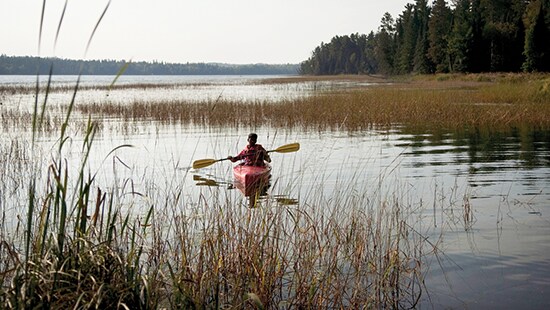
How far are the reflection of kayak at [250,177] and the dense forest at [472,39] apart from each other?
174 ft

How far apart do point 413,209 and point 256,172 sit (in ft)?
11.3

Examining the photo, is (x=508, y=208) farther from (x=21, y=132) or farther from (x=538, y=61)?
(x=538, y=61)

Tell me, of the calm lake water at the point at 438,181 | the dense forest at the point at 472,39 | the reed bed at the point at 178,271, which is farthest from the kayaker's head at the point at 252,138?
the dense forest at the point at 472,39

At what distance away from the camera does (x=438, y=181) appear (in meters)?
12.7

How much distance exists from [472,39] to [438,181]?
56541 millimetres

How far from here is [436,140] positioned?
1950cm

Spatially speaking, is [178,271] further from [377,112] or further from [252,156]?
[377,112]

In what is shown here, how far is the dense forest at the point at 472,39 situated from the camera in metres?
60.0

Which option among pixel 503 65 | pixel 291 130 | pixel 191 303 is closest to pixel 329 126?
pixel 291 130

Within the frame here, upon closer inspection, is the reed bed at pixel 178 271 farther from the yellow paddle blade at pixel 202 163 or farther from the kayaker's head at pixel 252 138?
the kayaker's head at pixel 252 138

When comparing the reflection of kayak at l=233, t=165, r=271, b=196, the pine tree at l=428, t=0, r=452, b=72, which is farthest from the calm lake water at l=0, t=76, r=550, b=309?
the pine tree at l=428, t=0, r=452, b=72

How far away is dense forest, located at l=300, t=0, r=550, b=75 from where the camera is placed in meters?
60.0

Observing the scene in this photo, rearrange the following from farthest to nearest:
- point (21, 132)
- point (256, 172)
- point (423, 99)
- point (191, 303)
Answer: point (423, 99), point (21, 132), point (256, 172), point (191, 303)

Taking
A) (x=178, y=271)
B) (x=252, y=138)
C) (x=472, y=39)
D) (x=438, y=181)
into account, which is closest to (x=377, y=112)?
(x=438, y=181)
